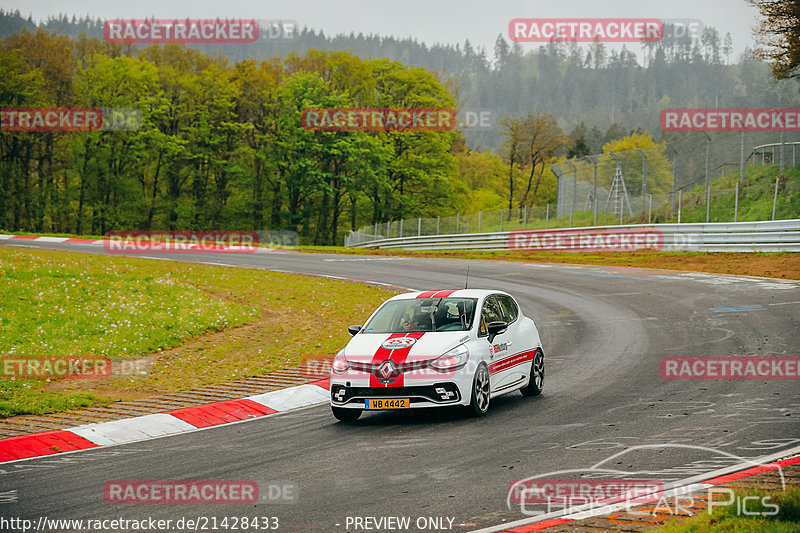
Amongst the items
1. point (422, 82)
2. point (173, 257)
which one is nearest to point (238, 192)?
point (422, 82)

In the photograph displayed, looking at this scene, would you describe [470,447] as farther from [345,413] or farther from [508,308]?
[508,308]

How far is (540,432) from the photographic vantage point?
891 cm

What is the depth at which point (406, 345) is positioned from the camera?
997 cm

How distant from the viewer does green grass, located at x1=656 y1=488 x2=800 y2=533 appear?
4938 mm

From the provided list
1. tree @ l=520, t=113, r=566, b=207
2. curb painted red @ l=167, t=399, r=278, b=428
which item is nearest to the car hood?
curb painted red @ l=167, t=399, r=278, b=428

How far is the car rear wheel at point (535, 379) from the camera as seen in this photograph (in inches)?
454

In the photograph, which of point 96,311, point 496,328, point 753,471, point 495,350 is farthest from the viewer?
point 96,311

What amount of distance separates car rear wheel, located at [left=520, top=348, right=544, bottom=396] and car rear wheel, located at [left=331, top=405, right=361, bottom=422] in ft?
8.78

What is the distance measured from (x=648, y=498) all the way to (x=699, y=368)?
22.6 feet

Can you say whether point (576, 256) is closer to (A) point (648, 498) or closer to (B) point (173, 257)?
(B) point (173, 257)

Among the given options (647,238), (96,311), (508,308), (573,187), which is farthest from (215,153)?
(508,308)

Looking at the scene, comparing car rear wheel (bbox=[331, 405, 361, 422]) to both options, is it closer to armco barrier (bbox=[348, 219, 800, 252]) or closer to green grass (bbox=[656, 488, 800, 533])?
green grass (bbox=[656, 488, 800, 533])

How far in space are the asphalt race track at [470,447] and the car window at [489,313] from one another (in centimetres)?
106

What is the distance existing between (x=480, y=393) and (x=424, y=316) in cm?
136
